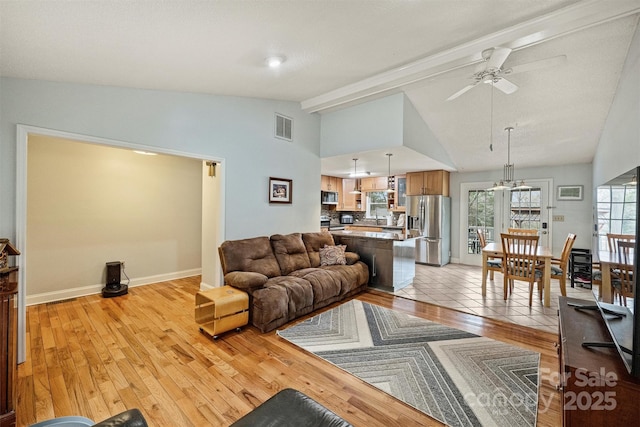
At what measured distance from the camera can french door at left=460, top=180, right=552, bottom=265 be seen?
228 inches

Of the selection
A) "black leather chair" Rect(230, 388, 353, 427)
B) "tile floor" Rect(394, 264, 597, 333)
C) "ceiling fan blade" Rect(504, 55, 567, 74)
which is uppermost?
"ceiling fan blade" Rect(504, 55, 567, 74)

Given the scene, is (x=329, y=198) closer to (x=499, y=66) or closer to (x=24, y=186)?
(x=499, y=66)

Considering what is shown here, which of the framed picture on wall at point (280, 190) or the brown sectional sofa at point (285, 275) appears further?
the framed picture on wall at point (280, 190)

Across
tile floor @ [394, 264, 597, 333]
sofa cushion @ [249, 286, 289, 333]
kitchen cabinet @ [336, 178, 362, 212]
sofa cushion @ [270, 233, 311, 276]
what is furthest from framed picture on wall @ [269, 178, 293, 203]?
kitchen cabinet @ [336, 178, 362, 212]

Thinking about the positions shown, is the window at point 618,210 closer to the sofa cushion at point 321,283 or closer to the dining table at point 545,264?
the dining table at point 545,264

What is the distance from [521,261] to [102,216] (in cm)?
651

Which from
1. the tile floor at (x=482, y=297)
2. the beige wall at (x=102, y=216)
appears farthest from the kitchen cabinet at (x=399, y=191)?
the beige wall at (x=102, y=216)

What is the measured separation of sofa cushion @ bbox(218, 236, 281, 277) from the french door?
16.8 ft

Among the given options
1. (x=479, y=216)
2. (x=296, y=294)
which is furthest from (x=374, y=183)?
(x=296, y=294)

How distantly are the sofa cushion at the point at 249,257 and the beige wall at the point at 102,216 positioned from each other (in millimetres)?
2188

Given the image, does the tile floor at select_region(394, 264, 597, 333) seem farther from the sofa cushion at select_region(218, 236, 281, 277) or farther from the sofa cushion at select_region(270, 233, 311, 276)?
the sofa cushion at select_region(218, 236, 281, 277)

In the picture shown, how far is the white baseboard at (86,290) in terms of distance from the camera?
12.2 ft

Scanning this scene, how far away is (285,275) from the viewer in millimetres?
3830

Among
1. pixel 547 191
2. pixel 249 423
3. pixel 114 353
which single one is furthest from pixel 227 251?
pixel 547 191
